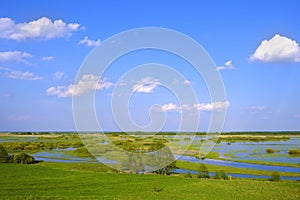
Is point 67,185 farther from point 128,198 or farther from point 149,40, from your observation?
point 149,40

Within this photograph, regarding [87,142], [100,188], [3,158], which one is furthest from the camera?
[87,142]

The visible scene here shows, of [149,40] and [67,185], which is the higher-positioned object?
[149,40]

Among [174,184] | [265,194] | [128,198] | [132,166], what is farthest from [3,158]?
[265,194]

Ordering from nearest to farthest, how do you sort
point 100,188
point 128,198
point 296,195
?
1. point 128,198
2. point 296,195
3. point 100,188

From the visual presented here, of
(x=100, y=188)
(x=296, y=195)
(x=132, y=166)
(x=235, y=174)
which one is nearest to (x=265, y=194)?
(x=296, y=195)

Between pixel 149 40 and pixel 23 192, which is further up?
pixel 149 40

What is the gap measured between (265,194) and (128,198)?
450 inches

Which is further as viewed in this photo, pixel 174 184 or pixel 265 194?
pixel 174 184

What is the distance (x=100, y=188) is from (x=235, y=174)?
27384 millimetres

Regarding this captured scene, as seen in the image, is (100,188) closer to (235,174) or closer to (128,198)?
(128,198)

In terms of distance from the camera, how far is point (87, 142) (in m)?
99.7

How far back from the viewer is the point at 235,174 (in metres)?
48.5

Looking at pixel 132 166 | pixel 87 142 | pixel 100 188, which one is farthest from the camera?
pixel 87 142

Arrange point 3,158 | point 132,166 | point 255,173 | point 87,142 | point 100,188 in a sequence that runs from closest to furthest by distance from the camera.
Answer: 1. point 100,188
2. point 255,173
3. point 132,166
4. point 3,158
5. point 87,142
